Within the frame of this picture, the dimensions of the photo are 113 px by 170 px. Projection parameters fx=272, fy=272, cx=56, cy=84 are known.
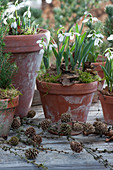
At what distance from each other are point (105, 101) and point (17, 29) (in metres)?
0.92

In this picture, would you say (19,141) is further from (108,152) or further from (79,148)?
(108,152)

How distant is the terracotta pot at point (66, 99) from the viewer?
77.1 inches

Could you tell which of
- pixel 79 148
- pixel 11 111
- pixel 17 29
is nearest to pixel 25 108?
pixel 11 111

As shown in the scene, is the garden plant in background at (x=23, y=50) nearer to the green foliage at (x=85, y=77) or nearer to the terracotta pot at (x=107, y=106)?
the green foliage at (x=85, y=77)

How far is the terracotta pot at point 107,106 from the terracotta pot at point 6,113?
700 mm

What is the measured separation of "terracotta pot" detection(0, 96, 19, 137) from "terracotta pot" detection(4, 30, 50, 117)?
382 mm

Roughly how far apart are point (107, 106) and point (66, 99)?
0.38 meters

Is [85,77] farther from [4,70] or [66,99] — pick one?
[4,70]

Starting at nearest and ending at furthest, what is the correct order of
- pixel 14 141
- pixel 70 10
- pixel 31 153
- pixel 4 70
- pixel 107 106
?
pixel 31 153
pixel 14 141
pixel 4 70
pixel 107 106
pixel 70 10

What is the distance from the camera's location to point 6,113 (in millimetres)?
1851

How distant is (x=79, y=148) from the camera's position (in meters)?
1.67

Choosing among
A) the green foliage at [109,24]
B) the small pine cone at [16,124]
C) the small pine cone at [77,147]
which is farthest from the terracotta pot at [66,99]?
the green foliage at [109,24]

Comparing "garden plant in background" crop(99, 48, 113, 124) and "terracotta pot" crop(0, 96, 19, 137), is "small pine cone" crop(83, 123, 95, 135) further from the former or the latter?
"terracotta pot" crop(0, 96, 19, 137)

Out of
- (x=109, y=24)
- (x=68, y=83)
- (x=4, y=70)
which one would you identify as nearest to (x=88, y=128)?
(x=68, y=83)
